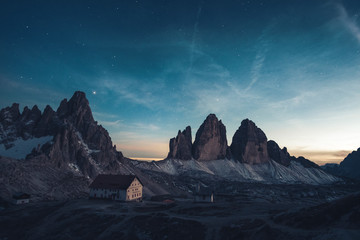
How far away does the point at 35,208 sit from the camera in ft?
219

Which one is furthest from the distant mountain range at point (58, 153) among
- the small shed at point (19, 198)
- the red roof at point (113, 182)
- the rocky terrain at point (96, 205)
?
the red roof at point (113, 182)

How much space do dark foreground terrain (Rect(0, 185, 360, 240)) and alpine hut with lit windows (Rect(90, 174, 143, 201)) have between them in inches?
347

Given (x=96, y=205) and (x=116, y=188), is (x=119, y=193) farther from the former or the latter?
(x=96, y=205)

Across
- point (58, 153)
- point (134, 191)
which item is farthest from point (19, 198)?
point (58, 153)

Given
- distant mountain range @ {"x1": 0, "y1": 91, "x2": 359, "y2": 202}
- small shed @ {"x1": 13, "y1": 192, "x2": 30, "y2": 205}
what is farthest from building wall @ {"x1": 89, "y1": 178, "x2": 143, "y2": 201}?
distant mountain range @ {"x1": 0, "y1": 91, "x2": 359, "y2": 202}

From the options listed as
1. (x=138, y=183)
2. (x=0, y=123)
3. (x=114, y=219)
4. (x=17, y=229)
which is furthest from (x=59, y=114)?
(x=114, y=219)

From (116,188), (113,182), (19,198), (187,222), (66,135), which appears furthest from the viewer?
(66,135)

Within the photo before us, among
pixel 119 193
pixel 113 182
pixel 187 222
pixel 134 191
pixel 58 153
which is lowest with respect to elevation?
pixel 187 222

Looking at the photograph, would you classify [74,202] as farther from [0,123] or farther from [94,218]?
[0,123]

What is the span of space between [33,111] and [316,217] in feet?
601

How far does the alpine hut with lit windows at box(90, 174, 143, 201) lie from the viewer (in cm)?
7600

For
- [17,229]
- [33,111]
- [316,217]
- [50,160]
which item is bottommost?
[17,229]

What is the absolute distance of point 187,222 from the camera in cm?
4450

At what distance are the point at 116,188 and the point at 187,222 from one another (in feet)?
131
